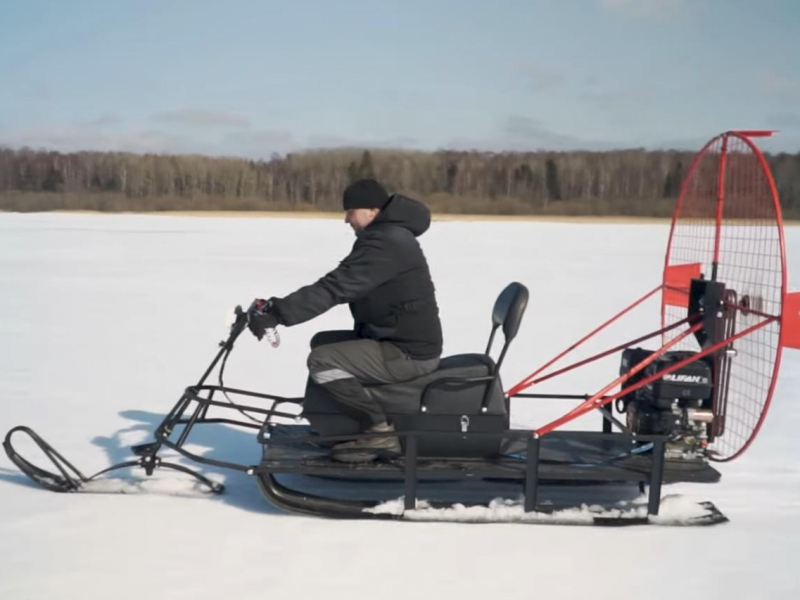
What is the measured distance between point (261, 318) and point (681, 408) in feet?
6.94

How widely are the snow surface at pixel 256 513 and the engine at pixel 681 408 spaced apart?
29 centimetres

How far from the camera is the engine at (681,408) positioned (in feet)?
14.2

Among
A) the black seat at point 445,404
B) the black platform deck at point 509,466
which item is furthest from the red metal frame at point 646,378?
the black seat at point 445,404

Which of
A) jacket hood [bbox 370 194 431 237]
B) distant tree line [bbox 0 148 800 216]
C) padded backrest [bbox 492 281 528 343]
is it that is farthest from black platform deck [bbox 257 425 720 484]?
distant tree line [bbox 0 148 800 216]

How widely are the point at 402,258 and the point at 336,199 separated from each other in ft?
177

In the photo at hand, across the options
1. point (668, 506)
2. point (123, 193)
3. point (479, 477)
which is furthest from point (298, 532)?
point (123, 193)

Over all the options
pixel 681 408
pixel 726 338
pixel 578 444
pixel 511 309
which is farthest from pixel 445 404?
pixel 726 338

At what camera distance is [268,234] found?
1091 inches

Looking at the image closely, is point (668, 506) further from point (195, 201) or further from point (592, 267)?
point (195, 201)

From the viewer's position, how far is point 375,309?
4.27m

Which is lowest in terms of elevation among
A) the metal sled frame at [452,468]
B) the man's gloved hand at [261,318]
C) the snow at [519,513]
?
the snow at [519,513]

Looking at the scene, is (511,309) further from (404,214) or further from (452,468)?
(452,468)

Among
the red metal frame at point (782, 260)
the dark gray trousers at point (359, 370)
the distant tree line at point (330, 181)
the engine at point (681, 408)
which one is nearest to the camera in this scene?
the red metal frame at point (782, 260)

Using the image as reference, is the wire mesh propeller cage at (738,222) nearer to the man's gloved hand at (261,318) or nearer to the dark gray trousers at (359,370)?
the dark gray trousers at (359,370)
